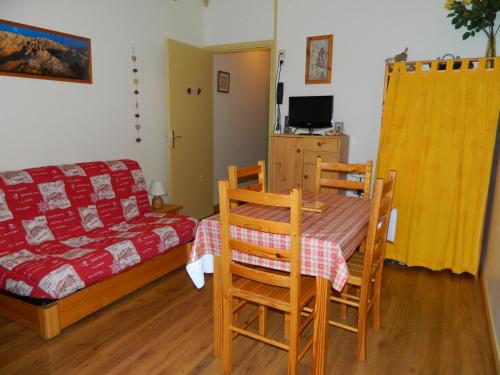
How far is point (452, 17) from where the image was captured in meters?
3.22

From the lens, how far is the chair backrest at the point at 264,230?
58.9 inches

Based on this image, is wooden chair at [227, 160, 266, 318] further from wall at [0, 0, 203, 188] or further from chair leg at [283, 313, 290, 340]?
wall at [0, 0, 203, 188]

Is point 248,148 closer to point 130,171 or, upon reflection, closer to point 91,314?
point 130,171

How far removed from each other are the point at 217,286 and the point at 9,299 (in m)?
1.29

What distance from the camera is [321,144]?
11.8 ft

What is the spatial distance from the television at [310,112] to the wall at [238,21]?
863 mm

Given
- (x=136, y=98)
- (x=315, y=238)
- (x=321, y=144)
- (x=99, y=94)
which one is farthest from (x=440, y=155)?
(x=99, y=94)

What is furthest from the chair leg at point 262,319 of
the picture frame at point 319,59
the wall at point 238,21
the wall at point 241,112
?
the wall at point 238,21

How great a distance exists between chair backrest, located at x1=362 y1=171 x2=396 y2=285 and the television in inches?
74.0

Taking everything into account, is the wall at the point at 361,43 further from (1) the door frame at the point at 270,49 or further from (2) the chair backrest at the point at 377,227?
(2) the chair backrest at the point at 377,227

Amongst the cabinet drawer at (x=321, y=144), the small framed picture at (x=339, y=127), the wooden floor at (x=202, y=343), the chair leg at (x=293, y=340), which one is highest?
the small framed picture at (x=339, y=127)

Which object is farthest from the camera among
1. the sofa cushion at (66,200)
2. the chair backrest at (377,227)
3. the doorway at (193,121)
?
the doorway at (193,121)

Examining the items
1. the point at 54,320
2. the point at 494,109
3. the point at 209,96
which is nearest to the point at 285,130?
the point at 209,96

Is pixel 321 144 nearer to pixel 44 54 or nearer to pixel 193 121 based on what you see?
pixel 193 121
